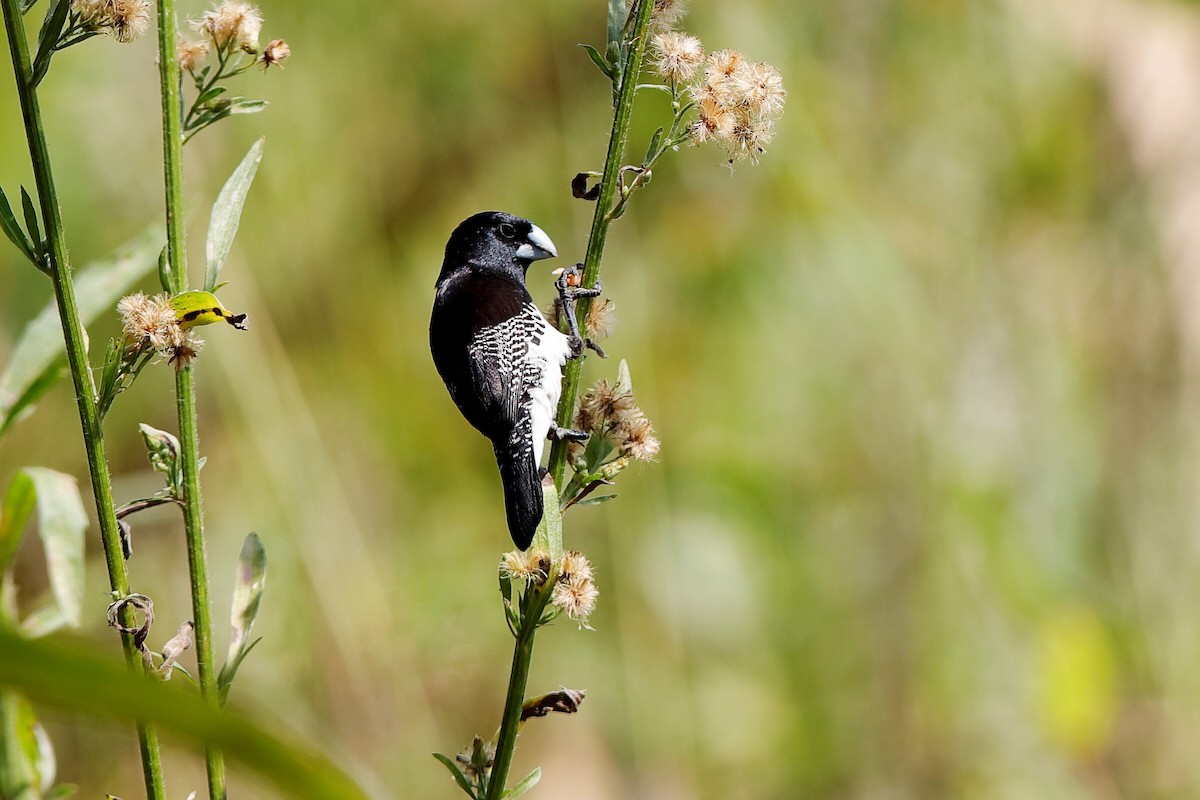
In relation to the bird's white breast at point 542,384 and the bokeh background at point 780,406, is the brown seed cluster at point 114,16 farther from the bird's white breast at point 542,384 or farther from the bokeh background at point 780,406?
the bokeh background at point 780,406

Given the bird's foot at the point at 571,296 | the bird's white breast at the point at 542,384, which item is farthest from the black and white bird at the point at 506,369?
the bird's foot at the point at 571,296

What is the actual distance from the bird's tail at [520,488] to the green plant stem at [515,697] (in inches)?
19.7

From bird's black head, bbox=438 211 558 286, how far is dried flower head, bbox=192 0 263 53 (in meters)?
1.05

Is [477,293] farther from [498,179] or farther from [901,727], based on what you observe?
[901,727]

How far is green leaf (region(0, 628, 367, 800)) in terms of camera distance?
316mm

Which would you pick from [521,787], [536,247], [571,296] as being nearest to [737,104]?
[571,296]

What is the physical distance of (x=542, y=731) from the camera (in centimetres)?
322

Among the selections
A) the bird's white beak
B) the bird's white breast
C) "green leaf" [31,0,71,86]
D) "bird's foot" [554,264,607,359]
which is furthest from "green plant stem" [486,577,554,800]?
the bird's white beak

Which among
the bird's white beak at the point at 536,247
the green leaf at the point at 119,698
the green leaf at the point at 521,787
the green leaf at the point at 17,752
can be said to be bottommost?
the green leaf at the point at 119,698

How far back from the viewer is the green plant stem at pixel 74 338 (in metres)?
0.71

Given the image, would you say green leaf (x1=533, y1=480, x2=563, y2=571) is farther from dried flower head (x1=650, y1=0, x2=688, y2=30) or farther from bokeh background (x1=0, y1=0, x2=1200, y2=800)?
bokeh background (x1=0, y1=0, x2=1200, y2=800)

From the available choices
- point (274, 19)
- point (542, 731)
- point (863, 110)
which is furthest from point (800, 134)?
point (542, 731)

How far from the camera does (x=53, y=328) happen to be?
1021mm

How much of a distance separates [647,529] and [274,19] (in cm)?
163
